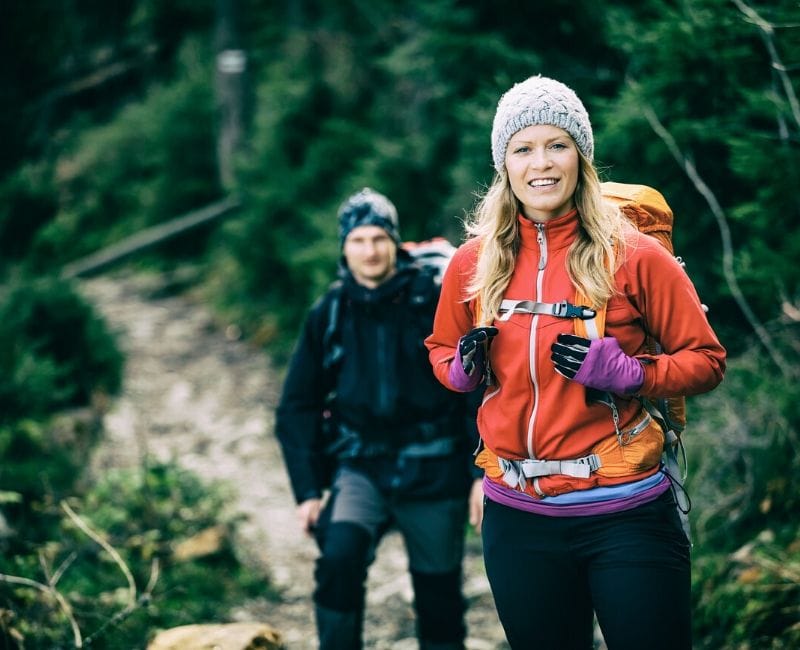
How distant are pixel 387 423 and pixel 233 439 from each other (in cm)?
470

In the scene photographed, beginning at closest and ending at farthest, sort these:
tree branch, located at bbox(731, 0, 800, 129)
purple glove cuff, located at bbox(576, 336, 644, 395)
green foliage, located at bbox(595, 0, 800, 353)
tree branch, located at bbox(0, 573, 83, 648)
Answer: purple glove cuff, located at bbox(576, 336, 644, 395), tree branch, located at bbox(0, 573, 83, 648), tree branch, located at bbox(731, 0, 800, 129), green foliage, located at bbox(595, 0, 800, 353)

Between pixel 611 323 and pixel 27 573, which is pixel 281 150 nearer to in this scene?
pixel 27 573

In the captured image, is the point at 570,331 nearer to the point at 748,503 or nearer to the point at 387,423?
the point at 387,423

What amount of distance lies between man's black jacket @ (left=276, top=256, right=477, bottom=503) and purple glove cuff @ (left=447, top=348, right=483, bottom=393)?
0.99m

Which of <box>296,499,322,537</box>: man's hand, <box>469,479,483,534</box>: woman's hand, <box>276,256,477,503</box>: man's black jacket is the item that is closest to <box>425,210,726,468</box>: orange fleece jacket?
<box>469,479,483,534</box>: woman's hand

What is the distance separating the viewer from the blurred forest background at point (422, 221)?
4.50 meters

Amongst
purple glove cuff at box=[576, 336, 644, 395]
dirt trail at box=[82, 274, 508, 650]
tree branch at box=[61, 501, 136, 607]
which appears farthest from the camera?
dirt trail at box=[82, 274, 508, 650]

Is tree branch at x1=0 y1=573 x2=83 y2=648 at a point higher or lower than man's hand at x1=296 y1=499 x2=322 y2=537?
lower

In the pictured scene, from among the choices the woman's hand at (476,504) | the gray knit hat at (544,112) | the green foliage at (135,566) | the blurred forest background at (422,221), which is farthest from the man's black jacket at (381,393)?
the gray knit hat at (544,112)

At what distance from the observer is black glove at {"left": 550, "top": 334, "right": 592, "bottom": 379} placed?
2367 millimetres

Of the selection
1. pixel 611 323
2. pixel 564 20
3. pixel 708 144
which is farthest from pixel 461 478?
pixel 564 20

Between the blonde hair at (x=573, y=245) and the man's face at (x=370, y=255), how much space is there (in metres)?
1.07

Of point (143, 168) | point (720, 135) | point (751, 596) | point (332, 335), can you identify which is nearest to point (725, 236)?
point (720, 135)

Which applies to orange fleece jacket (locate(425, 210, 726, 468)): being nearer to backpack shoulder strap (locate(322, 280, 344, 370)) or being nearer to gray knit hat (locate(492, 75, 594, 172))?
gray knit hat (locate(492, 75, 594, 172))
